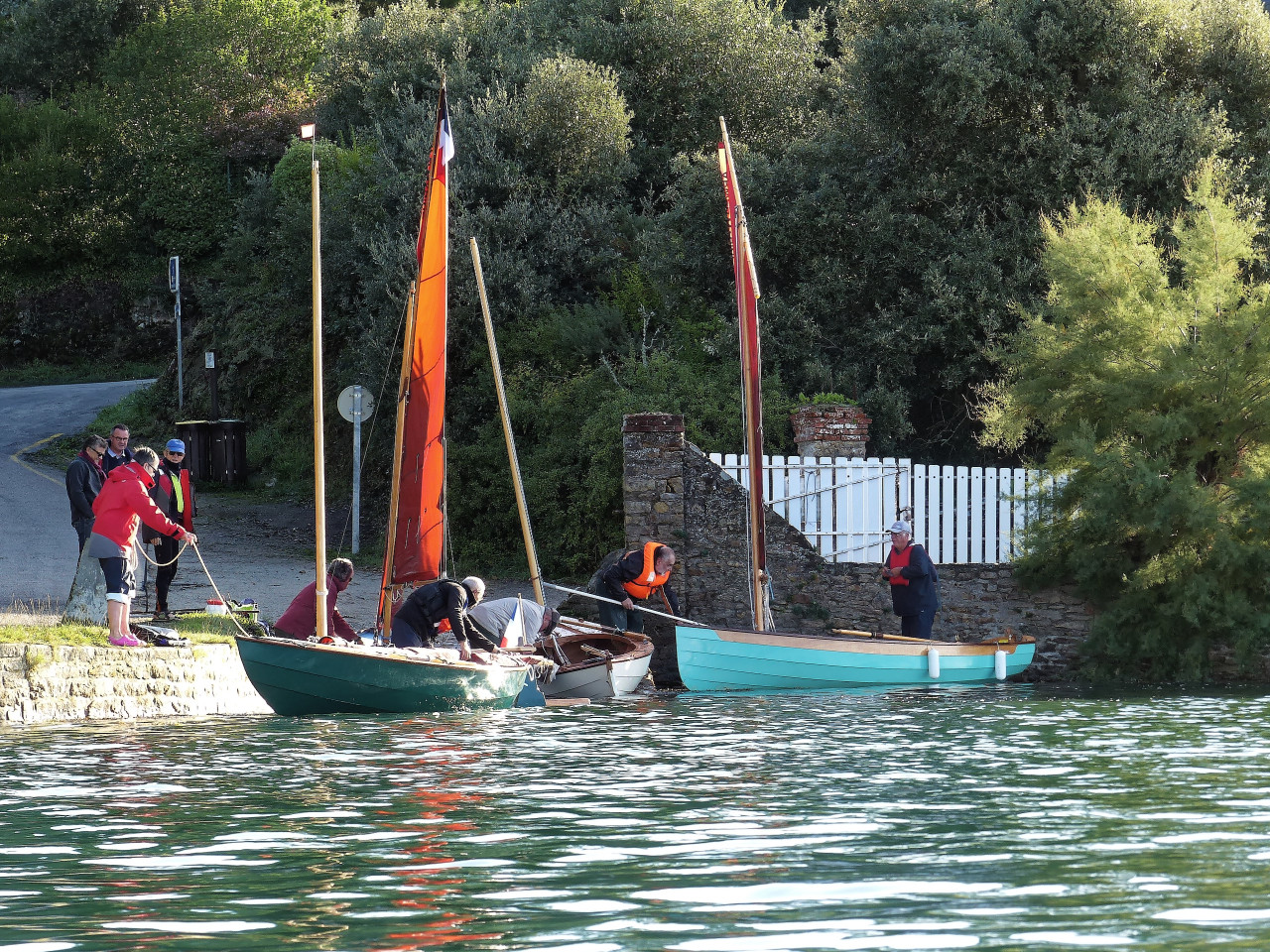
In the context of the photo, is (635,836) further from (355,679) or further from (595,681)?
(595,681)

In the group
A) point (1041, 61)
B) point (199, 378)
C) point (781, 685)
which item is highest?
point (1041, 61)

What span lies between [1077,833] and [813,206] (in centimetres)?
1725

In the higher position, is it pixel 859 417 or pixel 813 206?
pixel 813 206

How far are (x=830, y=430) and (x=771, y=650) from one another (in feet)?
12.4

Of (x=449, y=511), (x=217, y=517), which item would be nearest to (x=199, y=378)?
(x=217, y=517)

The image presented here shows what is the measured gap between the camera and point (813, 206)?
23.4 meters

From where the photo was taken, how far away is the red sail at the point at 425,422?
50.0 feet

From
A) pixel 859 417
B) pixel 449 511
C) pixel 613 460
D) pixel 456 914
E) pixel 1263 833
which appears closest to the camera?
pixel 456 914

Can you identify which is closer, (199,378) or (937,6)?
(937,6)

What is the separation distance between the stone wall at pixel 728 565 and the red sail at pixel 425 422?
10.8 feet

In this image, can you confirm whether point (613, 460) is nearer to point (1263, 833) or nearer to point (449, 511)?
point (449, 511)

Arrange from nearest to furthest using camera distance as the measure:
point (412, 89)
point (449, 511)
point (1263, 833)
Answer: point (1263, 833) < point (449, 511) < point (412, 89)

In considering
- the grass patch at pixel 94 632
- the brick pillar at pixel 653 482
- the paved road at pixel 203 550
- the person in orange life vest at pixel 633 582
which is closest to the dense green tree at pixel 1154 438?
the brick pillar at pixel 653 482

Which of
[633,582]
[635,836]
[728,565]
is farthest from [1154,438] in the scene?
[635,836]
